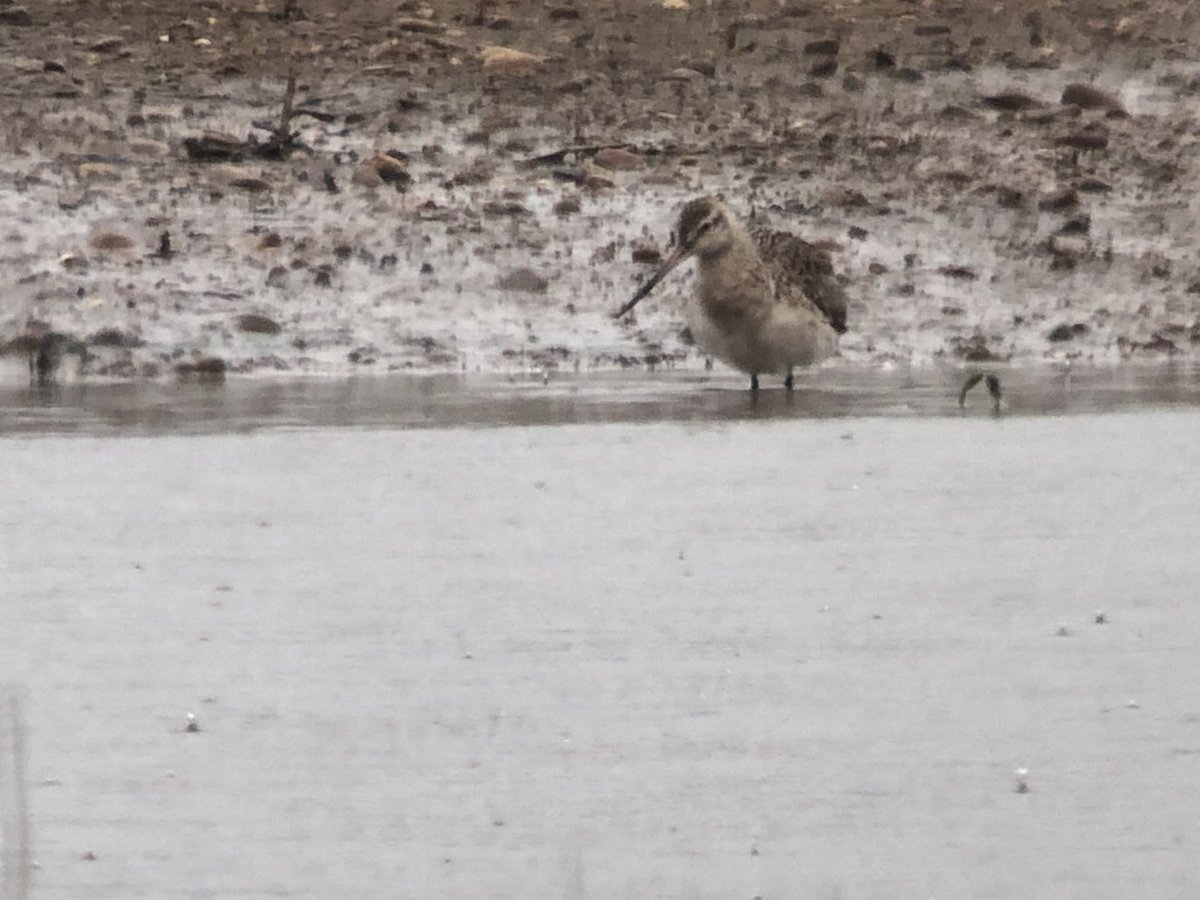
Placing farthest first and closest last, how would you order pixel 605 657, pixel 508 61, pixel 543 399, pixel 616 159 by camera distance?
pixel 508 61, pixel 616 159, pixel 543 399, pixel 605 657

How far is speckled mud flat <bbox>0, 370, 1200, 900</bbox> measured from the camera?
4.12 metres

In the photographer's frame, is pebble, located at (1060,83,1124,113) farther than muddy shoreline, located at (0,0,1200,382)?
Yes

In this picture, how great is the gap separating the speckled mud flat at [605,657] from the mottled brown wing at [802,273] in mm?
1608

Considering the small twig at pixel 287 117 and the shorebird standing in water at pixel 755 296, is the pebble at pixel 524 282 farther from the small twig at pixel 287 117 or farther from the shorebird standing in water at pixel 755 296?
the small twig at pixel 287 117

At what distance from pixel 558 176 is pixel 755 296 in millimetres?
2273

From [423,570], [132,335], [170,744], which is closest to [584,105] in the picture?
[132,335]

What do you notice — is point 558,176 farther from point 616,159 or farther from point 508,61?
point 508,61

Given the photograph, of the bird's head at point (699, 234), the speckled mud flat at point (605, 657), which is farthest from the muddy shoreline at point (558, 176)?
the speckled mud flat at point (605, 657)

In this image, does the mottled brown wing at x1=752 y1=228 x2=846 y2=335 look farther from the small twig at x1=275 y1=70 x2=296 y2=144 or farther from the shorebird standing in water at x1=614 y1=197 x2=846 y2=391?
the small twig at x1=275 y1=70 x2=296 y2=144

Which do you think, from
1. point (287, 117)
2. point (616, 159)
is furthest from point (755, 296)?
point (287, 117)

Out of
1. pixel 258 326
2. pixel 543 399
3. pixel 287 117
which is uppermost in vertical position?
pixel 287 117

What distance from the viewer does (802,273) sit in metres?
9.83

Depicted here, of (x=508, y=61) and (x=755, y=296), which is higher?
(x=508, y=61)

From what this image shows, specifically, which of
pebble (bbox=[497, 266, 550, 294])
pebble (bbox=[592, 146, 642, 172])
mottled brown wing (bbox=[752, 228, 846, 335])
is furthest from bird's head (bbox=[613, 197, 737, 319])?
pebble (bbox=[592, 146, 642, 172])
